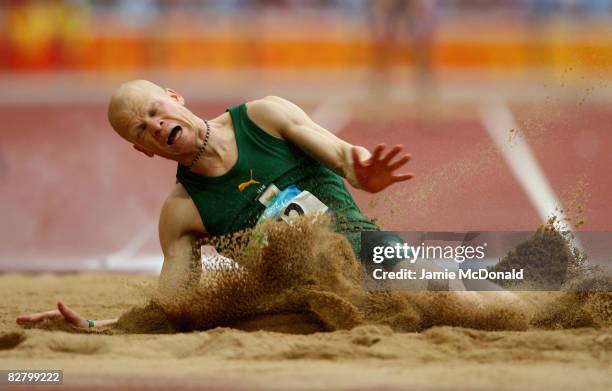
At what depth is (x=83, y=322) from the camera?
5949 mm

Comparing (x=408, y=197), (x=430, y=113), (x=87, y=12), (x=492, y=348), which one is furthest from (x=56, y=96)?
(x=492, y=348)

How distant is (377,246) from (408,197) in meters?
0.74

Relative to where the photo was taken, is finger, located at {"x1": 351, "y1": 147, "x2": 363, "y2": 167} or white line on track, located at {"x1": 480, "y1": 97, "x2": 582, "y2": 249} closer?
finger, located at {"x1": 351, "y1": 147, "x2": 363, "y2": 167}

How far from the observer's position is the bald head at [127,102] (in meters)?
5.67

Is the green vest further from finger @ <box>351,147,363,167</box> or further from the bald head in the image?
finger @ <box>351,147,363,167</box>

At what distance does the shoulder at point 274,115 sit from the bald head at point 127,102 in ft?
1.59

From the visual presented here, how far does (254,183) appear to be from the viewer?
19.1 ft

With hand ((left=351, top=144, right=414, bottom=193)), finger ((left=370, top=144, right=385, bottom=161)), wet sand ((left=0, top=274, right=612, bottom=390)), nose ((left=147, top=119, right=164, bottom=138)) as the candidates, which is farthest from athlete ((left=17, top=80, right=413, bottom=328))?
wet sand ((left=0, top=274, right=612, bottom=390))

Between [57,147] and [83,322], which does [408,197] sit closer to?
[83,322]

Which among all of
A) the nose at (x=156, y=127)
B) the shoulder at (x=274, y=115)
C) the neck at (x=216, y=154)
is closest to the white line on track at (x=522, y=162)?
the shoulder at (x=274, y=115)

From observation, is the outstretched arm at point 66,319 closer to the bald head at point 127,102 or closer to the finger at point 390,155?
the bald head at point 127,102

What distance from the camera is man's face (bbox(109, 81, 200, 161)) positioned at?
5.67 meters

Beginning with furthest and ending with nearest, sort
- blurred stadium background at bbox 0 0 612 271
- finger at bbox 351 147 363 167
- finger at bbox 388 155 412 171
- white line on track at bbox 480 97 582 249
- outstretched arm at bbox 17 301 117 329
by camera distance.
→ white line on track at bbox 480 97 582 249
blurred stadium background at bbox 0 0 612 271
outstretched arm at bbox 17 301 117 329
finger at bbox 351 147 363 167
finger at bbox 388 155 412 171

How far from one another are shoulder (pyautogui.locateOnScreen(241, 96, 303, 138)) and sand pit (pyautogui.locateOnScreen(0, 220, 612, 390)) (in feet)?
1.95
